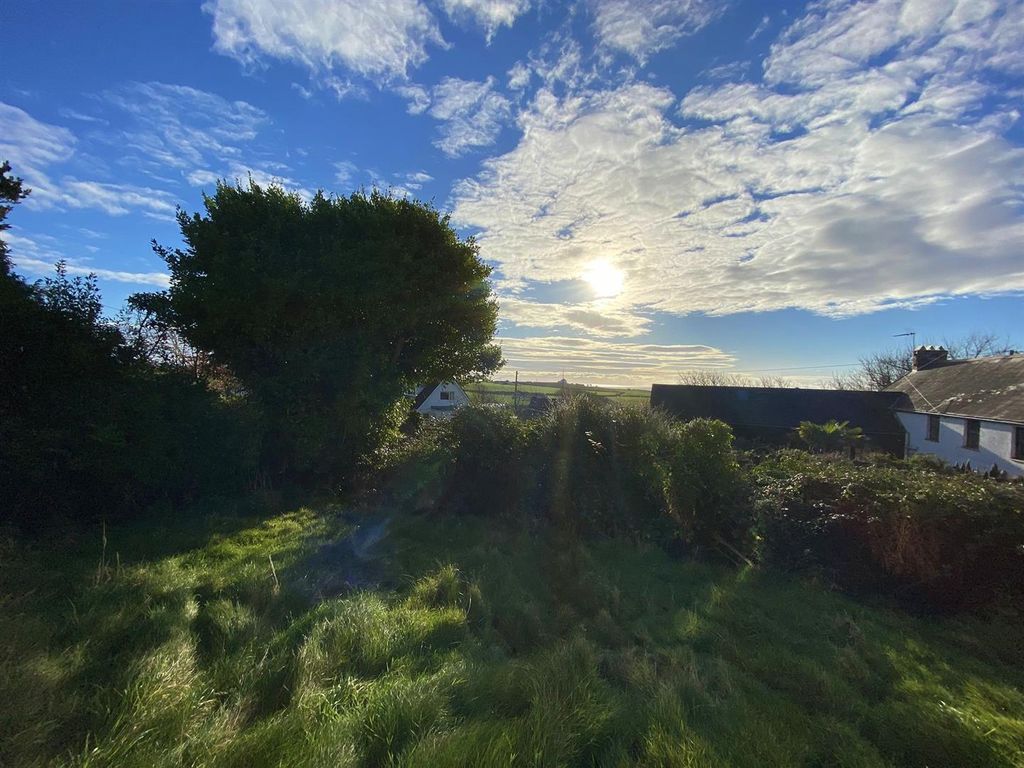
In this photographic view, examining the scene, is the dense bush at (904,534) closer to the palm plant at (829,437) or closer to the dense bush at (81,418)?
the dense bush at (81,418)

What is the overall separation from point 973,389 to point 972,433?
2.96m

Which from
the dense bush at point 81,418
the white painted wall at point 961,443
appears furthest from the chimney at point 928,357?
the dense bush at point 81,418

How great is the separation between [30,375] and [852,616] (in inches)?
386

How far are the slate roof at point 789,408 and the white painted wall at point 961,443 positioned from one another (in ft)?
2.55

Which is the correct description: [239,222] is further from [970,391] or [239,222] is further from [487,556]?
[970,391]

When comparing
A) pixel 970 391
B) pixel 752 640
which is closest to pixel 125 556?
pixel 752 640

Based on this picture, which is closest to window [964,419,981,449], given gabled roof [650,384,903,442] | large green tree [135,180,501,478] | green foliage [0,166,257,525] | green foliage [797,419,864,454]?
green foliage [797,419,864,454]

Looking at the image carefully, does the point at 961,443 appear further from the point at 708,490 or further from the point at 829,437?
the point at 708,490

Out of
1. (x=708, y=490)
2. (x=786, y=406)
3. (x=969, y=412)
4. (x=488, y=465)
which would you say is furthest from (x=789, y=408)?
(x=488, y=465)

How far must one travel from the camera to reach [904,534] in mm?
5133

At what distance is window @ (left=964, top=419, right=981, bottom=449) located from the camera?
1911 centimetres

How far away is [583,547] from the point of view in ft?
22.3

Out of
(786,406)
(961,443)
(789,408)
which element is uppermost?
(786,406)

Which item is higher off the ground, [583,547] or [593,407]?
[593,407]
